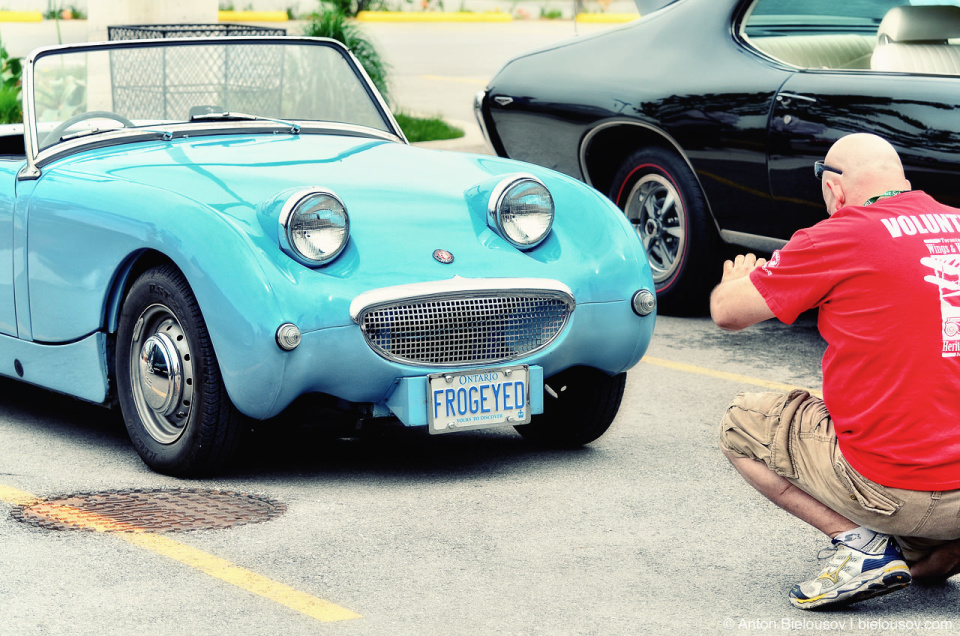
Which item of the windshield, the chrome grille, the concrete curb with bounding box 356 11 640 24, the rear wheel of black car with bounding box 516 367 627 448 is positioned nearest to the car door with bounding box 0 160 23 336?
the windshield

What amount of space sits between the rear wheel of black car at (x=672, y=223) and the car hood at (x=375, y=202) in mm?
2017

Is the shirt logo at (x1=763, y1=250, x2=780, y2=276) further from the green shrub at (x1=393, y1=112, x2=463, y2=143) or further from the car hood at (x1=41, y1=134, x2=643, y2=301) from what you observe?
the green shrub at (x1=393, y1=112, x2=463, y2=143)

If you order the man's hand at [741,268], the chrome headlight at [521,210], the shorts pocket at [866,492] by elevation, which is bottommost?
the shorts pocket at [866,492]

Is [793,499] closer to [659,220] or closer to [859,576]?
[859,576]

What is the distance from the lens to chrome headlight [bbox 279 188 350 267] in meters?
4.46

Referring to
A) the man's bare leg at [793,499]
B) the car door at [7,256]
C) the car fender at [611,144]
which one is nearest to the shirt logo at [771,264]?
the man's bare leg at [793,499]

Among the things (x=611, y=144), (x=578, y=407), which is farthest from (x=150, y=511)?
(x=611, y=144)

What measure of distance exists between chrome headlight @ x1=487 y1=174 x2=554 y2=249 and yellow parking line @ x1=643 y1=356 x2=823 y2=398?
164 centimetres

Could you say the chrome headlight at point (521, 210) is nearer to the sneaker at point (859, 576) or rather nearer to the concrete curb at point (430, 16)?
the sneaker at point (859, 576)

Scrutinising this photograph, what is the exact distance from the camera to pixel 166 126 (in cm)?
558

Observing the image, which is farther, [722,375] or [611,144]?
[611,144]

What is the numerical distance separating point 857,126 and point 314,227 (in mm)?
2727

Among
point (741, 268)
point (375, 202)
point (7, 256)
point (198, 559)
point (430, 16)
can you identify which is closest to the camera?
point (741, 268)

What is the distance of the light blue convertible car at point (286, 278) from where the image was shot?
14.6 feet
